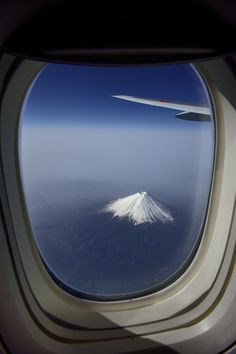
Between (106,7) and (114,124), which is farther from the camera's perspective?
(114,124)

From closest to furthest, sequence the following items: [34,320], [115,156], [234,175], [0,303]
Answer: [0,303] < [34,320] < [234,175] < [115,156]

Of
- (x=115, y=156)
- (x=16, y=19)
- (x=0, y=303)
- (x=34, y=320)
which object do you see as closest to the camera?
(x=16, y=19)

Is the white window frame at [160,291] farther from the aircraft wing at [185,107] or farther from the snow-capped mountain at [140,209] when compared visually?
the snow-capped mountain at [140,209]

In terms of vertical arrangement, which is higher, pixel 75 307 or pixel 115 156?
pixel 115 156

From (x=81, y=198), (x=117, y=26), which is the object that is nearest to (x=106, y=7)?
(x=117, y=26)

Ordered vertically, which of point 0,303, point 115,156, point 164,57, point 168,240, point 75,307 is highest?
point 164,57

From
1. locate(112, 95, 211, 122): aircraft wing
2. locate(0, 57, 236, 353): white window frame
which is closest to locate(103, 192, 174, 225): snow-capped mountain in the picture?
locate(0, 57, 236, 353): white window frame

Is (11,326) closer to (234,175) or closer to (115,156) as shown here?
(115,156)

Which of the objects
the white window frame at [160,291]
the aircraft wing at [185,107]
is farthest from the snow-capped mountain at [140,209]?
the aircraft wing at [185,107]
